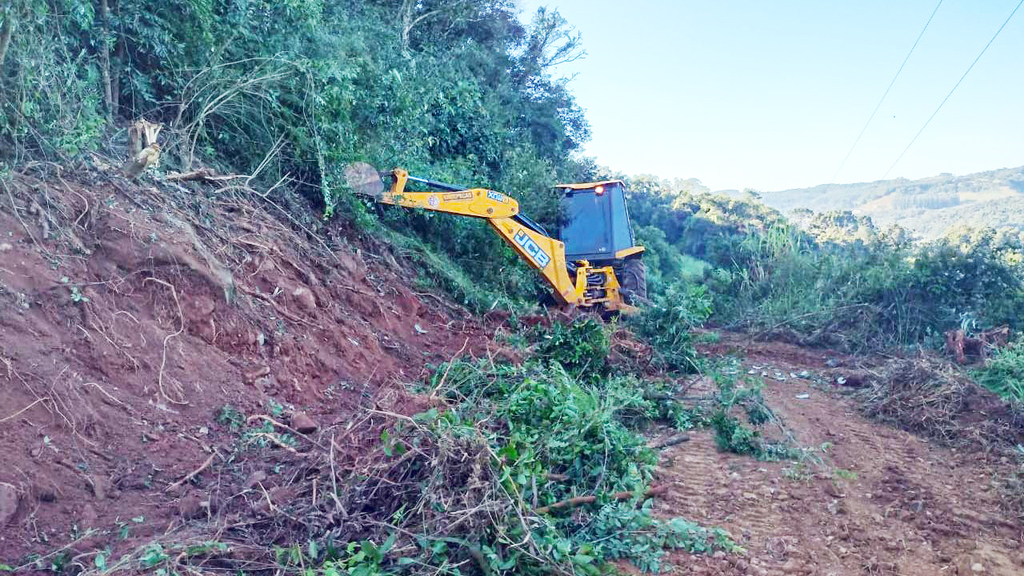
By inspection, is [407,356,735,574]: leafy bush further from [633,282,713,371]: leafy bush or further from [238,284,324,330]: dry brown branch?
[633,282,713,371]: leafy bush

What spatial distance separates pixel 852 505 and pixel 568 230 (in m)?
8.08

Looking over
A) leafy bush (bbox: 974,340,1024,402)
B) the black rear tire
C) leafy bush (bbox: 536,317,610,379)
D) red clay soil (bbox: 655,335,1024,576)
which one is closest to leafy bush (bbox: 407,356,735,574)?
red clay soil (bbox: 655,335,1024,576)

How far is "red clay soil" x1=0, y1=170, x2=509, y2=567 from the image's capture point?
4.05 m

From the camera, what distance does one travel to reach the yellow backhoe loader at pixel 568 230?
920 cm

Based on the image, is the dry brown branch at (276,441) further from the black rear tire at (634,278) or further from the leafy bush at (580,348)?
the black rear tire at (634,278)

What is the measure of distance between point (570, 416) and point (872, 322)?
26.7 feet

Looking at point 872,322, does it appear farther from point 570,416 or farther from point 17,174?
point 17,174

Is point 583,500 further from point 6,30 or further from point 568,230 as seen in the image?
point 568,230

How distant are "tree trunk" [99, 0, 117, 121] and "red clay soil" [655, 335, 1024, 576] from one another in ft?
20.1

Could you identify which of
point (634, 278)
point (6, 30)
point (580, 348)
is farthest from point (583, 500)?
point (634, 278)

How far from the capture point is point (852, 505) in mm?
4820

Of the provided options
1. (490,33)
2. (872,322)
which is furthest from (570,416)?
(490,33)

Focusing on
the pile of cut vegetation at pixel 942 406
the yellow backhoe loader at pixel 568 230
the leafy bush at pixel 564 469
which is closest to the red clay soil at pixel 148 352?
the leafy bush at pixel 564 469

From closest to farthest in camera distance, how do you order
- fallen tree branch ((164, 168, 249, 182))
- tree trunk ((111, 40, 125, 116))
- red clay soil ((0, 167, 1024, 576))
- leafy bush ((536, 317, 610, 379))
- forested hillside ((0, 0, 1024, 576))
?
forested hillside ((0, 0, 1024, 576)), red clay soil ((0, 167, 1024, 576)), fallen tree branch ((164, 168, 249, 182)), tree trunk ((111, 40, 125, 116)), leafy bush ((536, 317, 610, 379))
